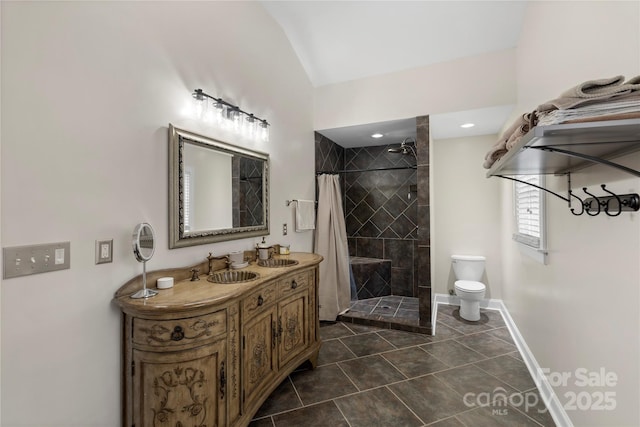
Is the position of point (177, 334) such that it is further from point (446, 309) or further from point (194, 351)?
point (446, 309)

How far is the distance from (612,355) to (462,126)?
9.20 feet

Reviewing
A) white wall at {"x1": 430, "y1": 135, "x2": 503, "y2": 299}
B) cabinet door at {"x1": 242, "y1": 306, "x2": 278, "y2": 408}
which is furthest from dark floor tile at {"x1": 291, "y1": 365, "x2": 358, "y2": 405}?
white wall at {"x1": 430, "y1": 135, "x2": 503, "y2": 299}

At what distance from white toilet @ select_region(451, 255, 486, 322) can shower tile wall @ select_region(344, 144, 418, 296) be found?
→ 0.69 meters

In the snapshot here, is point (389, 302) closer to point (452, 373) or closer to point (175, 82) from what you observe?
point (452, 373)

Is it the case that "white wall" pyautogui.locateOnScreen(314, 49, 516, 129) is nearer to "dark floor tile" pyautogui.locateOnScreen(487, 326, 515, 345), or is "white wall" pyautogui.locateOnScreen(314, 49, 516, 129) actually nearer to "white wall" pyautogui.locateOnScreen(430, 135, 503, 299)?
"white wall" pyautogui.locateOnScreen(430, 135, 503, 299)

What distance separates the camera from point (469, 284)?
11.1ft

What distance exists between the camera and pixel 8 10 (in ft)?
3.59

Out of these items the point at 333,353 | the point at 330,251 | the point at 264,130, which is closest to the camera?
the point at 264,130

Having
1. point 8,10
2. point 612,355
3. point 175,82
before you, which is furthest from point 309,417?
point 8,10

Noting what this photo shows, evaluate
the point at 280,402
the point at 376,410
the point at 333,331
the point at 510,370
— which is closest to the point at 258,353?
the point at 280,402

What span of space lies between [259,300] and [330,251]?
73.1 inches

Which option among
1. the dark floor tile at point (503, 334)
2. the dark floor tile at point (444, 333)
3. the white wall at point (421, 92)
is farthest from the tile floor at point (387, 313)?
the white wall at point (421, 92)

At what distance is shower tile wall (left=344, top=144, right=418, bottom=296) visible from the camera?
14.0 feet

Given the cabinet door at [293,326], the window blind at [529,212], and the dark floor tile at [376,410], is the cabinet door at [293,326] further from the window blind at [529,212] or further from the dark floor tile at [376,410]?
the window blind at [529,212]
